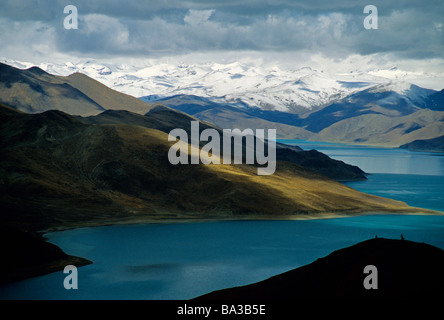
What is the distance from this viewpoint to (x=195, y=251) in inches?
3361

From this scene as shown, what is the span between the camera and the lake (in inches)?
2512

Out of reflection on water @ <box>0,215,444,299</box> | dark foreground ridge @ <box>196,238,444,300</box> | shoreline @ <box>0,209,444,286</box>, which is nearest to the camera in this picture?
dark foreground ridge @ <box>196,238,444,300</box>

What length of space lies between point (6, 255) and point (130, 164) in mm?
66222

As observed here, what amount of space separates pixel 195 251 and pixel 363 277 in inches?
1667

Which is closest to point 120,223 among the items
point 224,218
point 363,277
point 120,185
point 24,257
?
point 224,218

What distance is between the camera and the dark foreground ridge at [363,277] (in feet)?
143

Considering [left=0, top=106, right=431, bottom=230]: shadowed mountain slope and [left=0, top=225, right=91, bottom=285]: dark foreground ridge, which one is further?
[left=0, top=106, right=431, bottom=230]: shadowed mountain slope

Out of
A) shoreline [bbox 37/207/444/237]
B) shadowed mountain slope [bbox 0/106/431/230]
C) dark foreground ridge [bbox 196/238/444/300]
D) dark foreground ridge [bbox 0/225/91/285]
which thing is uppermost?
shadowed mountain slope [bbox 0/106/431/230]

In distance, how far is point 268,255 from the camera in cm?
8412

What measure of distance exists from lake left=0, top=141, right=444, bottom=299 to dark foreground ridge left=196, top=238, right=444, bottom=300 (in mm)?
14087

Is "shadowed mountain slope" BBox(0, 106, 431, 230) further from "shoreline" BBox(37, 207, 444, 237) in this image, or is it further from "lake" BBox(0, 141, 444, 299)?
"lake" BBox(0, 141, 444, 299)

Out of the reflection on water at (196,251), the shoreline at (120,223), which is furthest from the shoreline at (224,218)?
the reflection on water at (196,251)

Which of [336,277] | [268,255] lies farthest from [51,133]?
[336,277]

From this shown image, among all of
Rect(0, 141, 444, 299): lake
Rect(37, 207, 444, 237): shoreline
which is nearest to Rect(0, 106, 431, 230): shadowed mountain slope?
Rect(37, 207, 444, 237): shoreline
